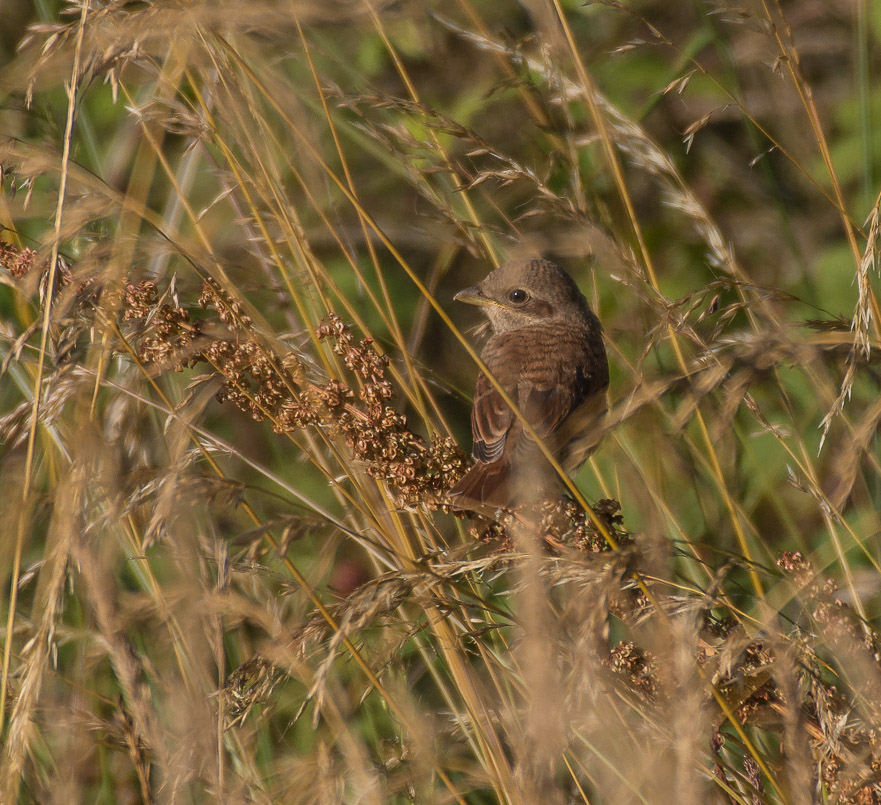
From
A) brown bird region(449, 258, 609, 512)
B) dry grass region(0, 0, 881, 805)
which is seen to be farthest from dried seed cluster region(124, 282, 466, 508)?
brown bird region(449, 258, 609, 512)

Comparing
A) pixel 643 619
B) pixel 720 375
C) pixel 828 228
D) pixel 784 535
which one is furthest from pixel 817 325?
pixel 828 228

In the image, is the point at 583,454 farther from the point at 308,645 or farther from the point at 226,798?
the point at 226,798

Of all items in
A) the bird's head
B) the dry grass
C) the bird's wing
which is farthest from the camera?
the bird's head

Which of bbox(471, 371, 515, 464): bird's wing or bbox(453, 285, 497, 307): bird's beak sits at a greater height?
bbox(471, 371, 515, 464): bird's wing

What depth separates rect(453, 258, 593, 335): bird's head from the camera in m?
3.55

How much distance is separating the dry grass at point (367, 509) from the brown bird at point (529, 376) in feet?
0.35

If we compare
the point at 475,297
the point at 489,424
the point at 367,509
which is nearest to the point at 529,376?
the point at 489,424

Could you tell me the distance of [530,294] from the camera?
3604mm

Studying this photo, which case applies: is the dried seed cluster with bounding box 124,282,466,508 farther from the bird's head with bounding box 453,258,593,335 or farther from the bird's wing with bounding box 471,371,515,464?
the bird's head with bounding box 453,258,593,335

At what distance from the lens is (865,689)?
1482 millimetres

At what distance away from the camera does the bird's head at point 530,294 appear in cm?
355

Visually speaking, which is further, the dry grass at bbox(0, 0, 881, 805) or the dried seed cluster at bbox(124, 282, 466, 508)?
the dried seed cluster at bbox(124, 282, 466, 508)

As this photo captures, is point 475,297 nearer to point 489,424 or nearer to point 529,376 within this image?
point 529,376

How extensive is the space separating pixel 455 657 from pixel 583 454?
1.76ft
